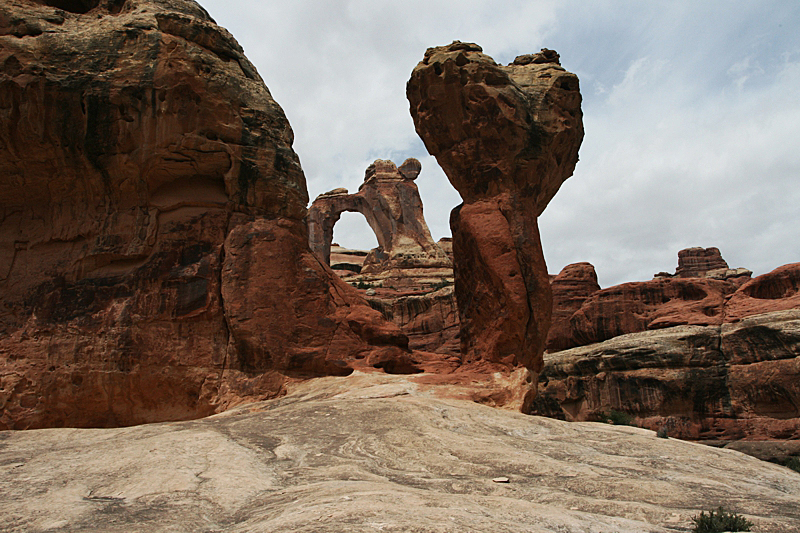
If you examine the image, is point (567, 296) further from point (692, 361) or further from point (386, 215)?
point (386, 215)

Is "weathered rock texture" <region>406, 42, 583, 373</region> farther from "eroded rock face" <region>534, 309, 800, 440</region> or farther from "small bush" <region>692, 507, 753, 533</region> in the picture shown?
"eroded rock face" <region>534, 309, 800, 440</region>

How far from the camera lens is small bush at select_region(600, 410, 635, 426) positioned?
27.0 m

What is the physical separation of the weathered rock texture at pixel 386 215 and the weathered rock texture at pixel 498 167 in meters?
37.3

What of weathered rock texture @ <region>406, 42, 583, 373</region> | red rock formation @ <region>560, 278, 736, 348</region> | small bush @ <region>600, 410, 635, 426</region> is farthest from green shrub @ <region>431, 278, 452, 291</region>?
weathered rock texture @ <region>406, 42, 583, 373</region>

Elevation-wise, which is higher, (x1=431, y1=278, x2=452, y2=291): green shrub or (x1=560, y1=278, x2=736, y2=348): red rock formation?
(x1=431, y1=278, x2=452, y2=291): green shrub

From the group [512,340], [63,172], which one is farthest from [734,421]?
[63,172]

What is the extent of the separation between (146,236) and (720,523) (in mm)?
11520

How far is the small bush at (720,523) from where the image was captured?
4383 mm

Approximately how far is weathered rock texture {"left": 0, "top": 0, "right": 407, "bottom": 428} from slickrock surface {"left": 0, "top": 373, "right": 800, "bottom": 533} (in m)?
3.50

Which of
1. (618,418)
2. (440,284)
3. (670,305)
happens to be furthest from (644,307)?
(440,284)

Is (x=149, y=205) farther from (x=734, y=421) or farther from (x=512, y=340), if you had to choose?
(x=734, y=421)

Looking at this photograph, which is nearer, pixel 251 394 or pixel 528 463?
pixel 528 463

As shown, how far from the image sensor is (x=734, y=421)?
25.9 meters

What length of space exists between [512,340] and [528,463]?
24.2ft
